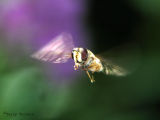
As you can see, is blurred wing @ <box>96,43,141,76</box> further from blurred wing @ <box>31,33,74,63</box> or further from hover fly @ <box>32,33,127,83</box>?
blurred wing @ <box>31,33,74,63</box>

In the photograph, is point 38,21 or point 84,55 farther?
point 38,21

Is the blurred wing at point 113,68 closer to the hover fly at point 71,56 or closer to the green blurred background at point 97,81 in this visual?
the hover fly at point 71,56

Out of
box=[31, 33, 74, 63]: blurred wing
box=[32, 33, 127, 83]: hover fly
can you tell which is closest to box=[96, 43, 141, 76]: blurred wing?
box=[32, 33, 127, 83]: hover fly

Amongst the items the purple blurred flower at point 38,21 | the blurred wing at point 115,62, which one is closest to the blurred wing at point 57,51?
the blurred wing at point 115,62

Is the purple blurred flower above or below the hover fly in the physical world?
above

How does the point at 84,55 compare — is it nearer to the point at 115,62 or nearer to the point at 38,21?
the point at 115,62

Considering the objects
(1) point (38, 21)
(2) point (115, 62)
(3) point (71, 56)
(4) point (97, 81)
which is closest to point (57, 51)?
(3) point (71, 56)
